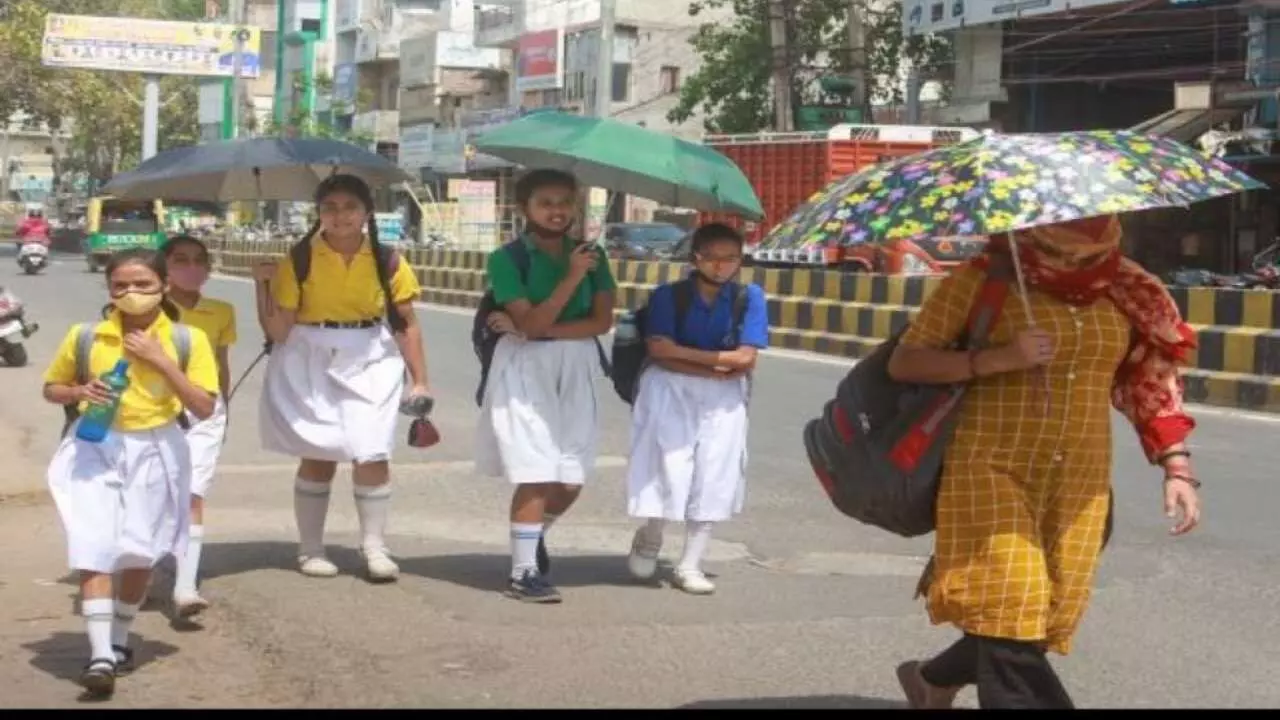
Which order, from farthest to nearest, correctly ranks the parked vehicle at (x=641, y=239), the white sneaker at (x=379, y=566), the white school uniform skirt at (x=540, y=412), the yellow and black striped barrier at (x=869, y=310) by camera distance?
the parked vehicle at (x=641, y=239)
the yellow and black striped barrier at (x=869, y=310)
the white sneaker at (x=379, y=566)
the white school uniform skirt at (x=540, y=412)

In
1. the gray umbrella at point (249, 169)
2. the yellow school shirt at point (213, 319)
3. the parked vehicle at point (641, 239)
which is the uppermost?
the parked vehicle at point (641, 239)

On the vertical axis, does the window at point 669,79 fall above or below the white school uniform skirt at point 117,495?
above

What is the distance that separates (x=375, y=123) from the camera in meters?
69.1

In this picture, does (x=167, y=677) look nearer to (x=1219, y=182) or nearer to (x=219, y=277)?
(x=1219, y=182)

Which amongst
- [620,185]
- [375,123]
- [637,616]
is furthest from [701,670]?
[375,123]

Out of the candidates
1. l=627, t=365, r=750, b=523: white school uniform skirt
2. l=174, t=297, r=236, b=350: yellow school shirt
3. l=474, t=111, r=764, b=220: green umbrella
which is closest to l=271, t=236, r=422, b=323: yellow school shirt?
l=174, t=297, r=236, b=350: yellow school shirt

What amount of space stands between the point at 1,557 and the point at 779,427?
21.1 ft

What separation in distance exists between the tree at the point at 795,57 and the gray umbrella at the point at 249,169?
34.5 metres

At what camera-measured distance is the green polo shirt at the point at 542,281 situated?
723 cm

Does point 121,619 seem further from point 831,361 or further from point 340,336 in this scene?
point 831,361

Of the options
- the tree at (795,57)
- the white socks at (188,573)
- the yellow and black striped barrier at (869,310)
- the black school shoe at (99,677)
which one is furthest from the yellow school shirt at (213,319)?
the tree at (795,57)

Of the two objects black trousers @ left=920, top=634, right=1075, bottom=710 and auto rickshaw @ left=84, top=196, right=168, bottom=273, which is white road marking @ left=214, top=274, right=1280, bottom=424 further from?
auto rickshaw @ left=84, top=196, right=168, bottom=273

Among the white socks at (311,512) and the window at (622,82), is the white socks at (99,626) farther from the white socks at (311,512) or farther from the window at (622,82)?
the window at (622,82)

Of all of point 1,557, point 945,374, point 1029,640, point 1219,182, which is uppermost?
point 1219,182
